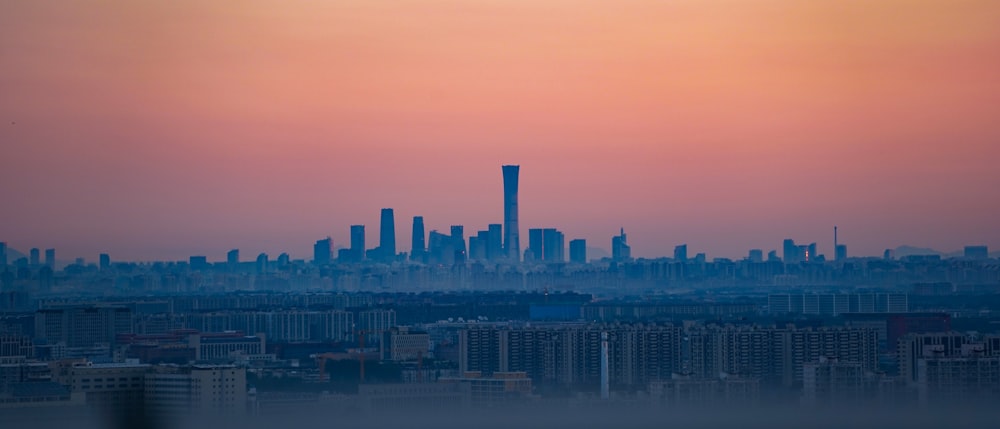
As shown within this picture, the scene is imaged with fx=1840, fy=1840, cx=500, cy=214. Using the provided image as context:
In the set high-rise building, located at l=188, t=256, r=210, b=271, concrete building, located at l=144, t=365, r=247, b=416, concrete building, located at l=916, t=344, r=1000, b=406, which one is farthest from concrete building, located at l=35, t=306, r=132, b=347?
concrete building, located at l=916, t=344, r=1000, b=406

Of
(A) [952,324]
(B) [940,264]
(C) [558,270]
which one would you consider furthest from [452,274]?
→ (A) [952,324]

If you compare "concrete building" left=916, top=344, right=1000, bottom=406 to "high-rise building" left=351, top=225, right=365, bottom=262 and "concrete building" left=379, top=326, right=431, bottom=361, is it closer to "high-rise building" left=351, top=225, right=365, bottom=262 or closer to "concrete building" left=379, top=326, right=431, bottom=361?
"concrete building" left=379, top=326, right=431, bottom=361

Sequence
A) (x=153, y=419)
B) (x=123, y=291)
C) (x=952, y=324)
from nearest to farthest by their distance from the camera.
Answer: (x=153, y=419)
(x=952, y=324)
(x=123, y=291)

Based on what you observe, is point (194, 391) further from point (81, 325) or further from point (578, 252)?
point (578, 252)

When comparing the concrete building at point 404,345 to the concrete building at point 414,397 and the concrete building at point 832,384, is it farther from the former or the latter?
the concrete building at point 832,384

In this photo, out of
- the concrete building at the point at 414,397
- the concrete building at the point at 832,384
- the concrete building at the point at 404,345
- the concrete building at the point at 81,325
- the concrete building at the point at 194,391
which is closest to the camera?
the concrete building at the point at 194,391

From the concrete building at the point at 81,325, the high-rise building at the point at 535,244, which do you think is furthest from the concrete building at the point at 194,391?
the high-rise building at the point at 535,244

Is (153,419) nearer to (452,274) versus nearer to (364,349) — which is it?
(364,349)
